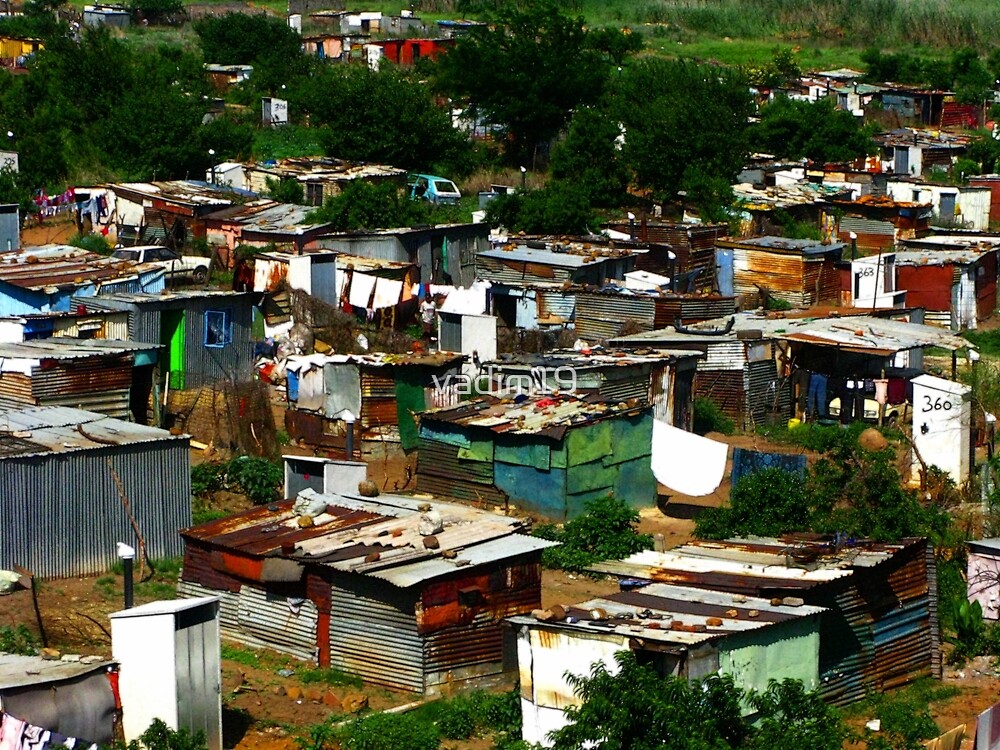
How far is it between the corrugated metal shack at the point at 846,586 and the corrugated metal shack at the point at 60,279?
486 inches

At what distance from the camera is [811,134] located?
46656 millimetres

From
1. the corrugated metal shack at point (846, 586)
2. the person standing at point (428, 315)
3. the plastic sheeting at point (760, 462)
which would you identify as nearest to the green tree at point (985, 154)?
the person standing at point (428, 315)

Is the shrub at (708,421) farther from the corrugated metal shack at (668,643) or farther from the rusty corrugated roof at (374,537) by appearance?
the corrugated metal shack at (668,643)

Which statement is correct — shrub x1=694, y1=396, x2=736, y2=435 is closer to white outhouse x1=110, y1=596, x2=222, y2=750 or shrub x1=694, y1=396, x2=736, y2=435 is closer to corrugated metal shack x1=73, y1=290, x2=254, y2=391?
corrugated metal shack x1=73, y1=290, x2=254, y2=391

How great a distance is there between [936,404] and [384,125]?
22.0 meters

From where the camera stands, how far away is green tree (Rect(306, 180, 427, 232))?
33.4 meters

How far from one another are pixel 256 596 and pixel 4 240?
18375 millimetres

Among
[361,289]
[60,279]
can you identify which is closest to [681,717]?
[60,279]

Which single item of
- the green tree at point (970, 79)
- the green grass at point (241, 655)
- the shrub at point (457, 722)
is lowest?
the green grass at point (241, 655)

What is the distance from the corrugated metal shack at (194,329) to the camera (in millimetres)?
23469

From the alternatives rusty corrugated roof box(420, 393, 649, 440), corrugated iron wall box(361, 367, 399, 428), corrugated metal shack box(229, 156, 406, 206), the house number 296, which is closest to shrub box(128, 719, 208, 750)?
rusty corrugated roof box(420, 393, 649, 440)

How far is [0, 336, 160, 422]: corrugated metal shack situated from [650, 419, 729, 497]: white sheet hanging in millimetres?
6491

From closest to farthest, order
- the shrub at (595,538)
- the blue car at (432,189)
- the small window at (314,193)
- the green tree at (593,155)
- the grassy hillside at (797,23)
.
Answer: the shrub at (595,538) → the small window at (314,193) → the blue car at (432,189) → the green tree at (593,155) → the grassy hillside at (797,23)

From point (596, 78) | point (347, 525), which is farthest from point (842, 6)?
point (347, 525)
